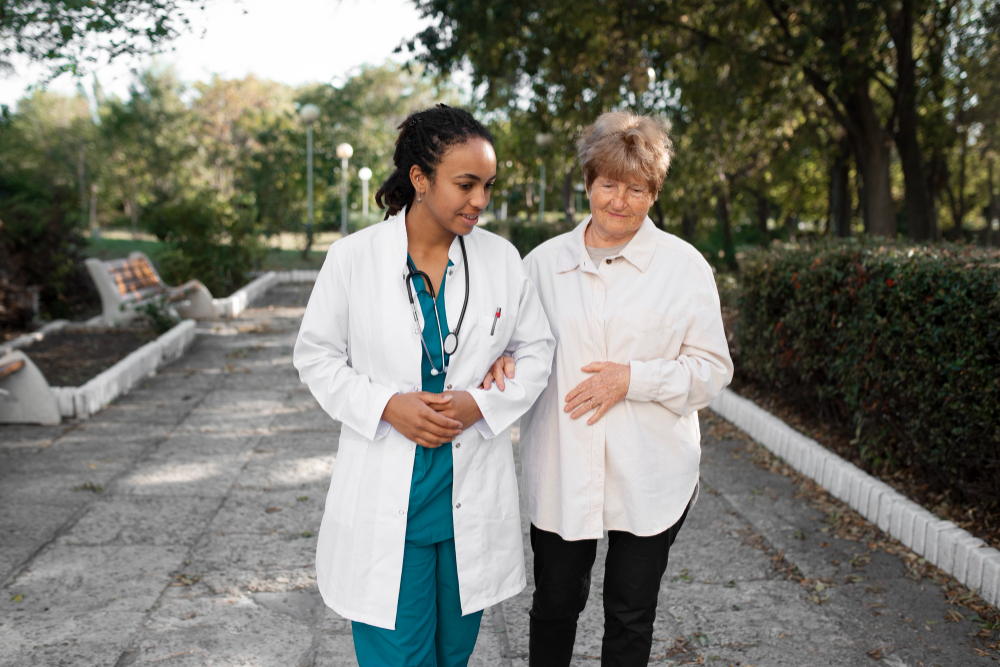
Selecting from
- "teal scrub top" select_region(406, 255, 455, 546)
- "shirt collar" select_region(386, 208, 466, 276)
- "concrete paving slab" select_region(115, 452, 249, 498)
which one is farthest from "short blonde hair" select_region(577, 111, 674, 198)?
"concrete paving slab" select_region(115, 452, 249, 498)

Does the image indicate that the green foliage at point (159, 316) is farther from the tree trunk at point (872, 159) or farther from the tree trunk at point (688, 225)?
the tree trunk at point (688, 225)

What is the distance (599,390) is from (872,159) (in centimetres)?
1169

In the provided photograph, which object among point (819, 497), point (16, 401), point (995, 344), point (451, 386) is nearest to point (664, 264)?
point (451, 386)

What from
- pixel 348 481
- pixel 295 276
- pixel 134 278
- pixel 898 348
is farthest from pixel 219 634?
pixel 295 276

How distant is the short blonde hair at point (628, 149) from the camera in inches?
96.9

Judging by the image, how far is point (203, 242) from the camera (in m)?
Answer: 13.7

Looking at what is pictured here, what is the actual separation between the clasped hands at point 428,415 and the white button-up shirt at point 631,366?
47cm

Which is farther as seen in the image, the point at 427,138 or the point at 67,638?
the point at 67,638

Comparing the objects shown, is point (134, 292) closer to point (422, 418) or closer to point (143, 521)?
point (143, 521)

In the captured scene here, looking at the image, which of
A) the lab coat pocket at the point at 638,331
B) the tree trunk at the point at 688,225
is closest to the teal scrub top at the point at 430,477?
the lab coat pocket at the point at 638,331

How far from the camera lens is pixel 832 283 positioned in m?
5.40

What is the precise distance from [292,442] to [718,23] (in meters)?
9.55

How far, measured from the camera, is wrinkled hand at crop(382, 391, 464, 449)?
2188 millimetres

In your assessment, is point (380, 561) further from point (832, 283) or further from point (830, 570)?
point (832, 283)
